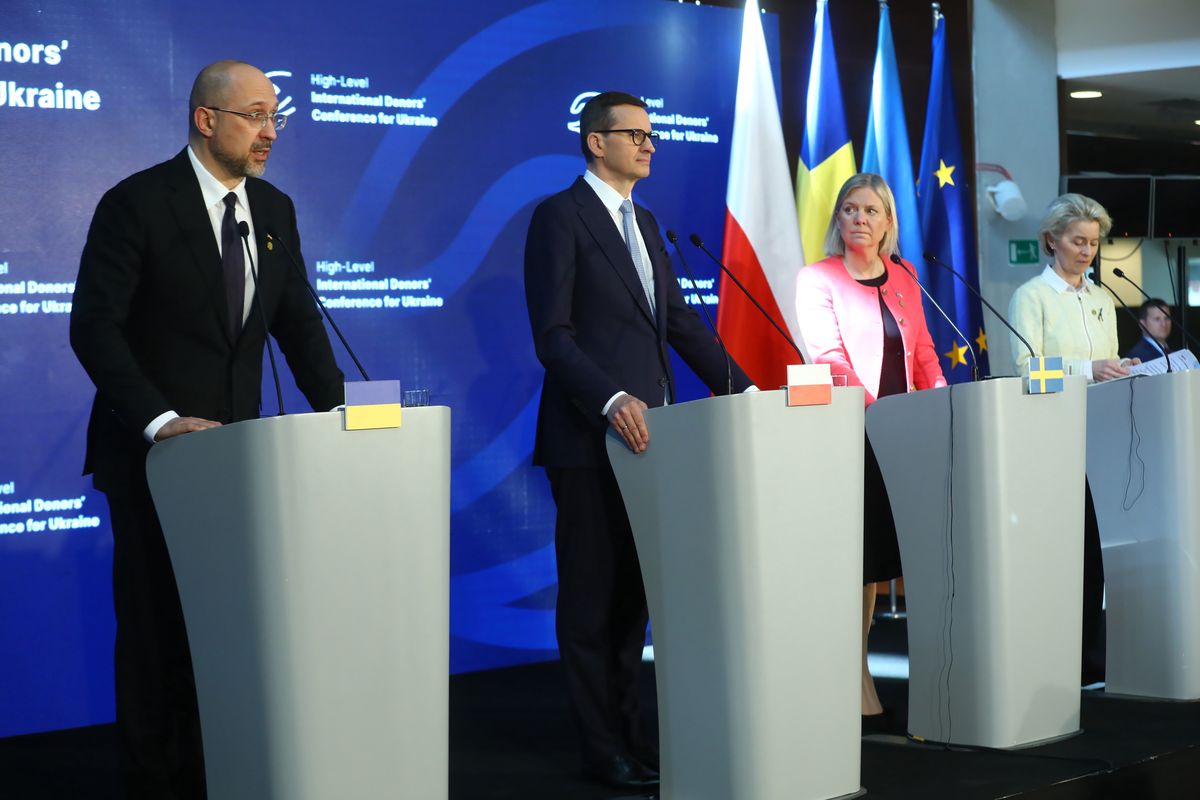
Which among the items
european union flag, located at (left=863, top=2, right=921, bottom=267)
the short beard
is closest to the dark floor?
the short beard

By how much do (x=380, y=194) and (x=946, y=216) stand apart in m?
2.80

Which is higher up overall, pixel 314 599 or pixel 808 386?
pixel 808 386

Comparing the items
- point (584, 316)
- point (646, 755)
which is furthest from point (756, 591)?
point (584, 316)

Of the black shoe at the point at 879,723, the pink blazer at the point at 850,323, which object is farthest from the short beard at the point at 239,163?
the black shoe at the point at 879,723

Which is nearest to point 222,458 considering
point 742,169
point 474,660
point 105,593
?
point 105,593

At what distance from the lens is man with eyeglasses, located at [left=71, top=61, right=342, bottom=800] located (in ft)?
8.25

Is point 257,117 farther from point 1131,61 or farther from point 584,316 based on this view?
point 1131,61

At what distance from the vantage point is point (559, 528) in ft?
10.2

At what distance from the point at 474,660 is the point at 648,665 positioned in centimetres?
65

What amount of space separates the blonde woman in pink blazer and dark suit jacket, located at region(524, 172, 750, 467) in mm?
819

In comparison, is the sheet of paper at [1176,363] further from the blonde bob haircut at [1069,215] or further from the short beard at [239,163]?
the short beard at [239,163]

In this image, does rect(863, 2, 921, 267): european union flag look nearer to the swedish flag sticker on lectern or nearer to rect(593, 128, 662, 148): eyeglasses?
the swedish flag sticker on lectern

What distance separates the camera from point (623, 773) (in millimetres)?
2967

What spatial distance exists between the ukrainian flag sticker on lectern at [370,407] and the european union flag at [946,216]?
415 cm
